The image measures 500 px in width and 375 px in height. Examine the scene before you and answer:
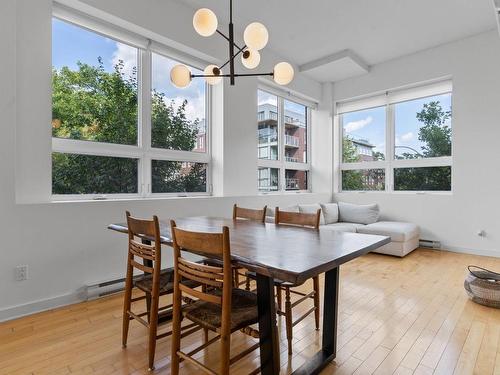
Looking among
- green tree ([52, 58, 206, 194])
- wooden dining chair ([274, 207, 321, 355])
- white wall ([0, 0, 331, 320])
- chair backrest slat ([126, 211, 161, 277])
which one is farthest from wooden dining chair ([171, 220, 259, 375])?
green tree ([52, 58, 206, 194])

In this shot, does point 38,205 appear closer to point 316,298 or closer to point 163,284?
point 163,284

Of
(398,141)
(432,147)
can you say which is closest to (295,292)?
(432,147)

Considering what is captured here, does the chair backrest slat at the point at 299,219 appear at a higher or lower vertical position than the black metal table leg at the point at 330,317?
higher

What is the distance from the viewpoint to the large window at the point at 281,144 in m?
4.96

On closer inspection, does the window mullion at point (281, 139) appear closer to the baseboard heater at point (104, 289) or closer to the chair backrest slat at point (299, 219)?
the chair backrest slat at point (299, 219)

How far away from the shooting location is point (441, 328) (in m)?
2.19

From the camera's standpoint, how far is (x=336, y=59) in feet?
15.9

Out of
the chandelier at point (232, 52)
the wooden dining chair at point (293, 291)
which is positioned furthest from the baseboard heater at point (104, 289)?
the chandelier at point (232, 52)

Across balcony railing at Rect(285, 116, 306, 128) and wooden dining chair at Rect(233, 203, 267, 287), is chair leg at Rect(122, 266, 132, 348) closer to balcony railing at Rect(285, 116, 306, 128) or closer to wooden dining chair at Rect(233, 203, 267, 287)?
wooden dining chair at Rect(233, 203, 267, 287)

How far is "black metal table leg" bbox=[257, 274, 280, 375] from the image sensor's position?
1387 mm

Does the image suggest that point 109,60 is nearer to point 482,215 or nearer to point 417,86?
point 417,86

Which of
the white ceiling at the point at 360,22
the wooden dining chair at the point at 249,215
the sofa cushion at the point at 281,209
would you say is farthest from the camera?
the sofa cushion at the point at 281,209

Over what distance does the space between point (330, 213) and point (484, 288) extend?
2.66 meters

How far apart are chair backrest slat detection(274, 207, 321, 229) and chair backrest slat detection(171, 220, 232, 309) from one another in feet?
3.58
